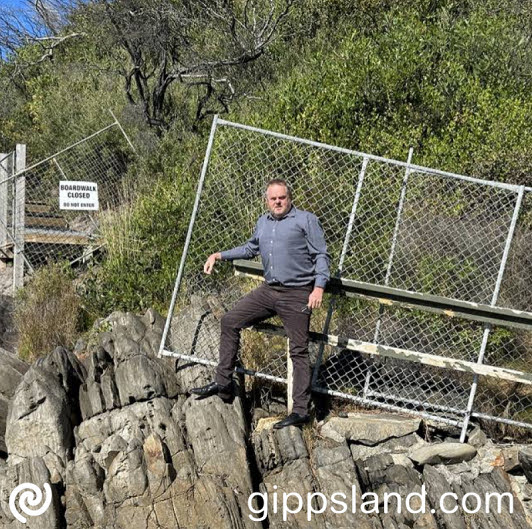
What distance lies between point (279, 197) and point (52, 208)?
7284 millimetres

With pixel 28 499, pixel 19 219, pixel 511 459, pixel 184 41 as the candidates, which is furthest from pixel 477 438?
pixel 184 41

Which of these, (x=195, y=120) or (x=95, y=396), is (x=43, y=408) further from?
(x=195, y=120)

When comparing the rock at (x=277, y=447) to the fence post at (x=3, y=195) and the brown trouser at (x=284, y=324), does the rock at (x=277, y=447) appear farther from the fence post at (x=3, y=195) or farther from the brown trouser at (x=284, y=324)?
the fence post at (x=3, y=195)

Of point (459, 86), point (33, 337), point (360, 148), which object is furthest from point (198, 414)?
point (459, 86)

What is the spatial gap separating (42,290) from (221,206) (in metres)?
2.65

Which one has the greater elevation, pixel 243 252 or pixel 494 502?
pixel 243 252

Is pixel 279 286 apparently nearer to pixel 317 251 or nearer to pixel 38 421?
pixel 317 251

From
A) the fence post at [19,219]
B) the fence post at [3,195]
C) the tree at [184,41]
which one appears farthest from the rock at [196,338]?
the tree at [184,41]

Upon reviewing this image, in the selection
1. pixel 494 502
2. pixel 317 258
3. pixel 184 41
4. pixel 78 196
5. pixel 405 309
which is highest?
pixel 184 41

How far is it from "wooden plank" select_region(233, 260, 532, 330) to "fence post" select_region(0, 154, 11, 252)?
18.4ft

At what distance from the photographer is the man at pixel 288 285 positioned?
5953 mm

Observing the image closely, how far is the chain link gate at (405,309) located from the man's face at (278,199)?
0.58 metres

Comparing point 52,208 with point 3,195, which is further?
point 52,208

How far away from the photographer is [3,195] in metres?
10.8
